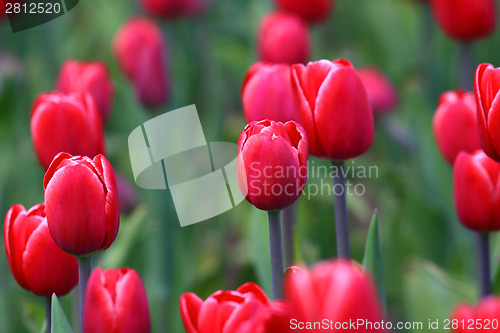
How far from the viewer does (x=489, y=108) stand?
75 cm

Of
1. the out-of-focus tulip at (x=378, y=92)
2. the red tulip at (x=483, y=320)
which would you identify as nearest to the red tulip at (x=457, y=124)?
the red tulip at (x=483, y=320)

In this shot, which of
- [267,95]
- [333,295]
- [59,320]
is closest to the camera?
[333,295]

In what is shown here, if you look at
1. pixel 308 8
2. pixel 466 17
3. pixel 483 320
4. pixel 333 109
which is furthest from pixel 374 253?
pixel 308 8

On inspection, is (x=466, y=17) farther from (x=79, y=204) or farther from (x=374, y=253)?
(x=79, y=204)

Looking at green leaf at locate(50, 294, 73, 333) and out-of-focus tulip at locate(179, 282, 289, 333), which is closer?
out-of-focus tulip at locate(179, 282, 289, 333)

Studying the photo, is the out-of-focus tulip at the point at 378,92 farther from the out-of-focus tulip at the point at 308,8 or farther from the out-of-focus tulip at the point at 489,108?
the out-of-focus tulip at the point at 489,108

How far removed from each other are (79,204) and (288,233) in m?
0.38

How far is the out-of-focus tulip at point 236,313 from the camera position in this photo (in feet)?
1.85

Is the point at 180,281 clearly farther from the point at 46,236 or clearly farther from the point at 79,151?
the point at 46,236

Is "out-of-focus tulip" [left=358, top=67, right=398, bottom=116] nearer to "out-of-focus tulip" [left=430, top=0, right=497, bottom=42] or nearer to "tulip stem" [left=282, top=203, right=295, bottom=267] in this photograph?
"out-of-focus tulip" [left=430, top=0, right=497, bottom=42]

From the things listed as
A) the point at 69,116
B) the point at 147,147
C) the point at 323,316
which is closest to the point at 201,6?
the point at 147,147

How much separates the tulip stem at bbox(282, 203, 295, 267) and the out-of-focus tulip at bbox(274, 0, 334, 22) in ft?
2.43

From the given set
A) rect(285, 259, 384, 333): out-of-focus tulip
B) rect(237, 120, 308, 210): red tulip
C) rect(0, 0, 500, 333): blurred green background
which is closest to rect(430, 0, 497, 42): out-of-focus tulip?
rect(0, 0, 500, 333): blurred green background

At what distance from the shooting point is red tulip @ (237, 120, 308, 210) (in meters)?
0.71
